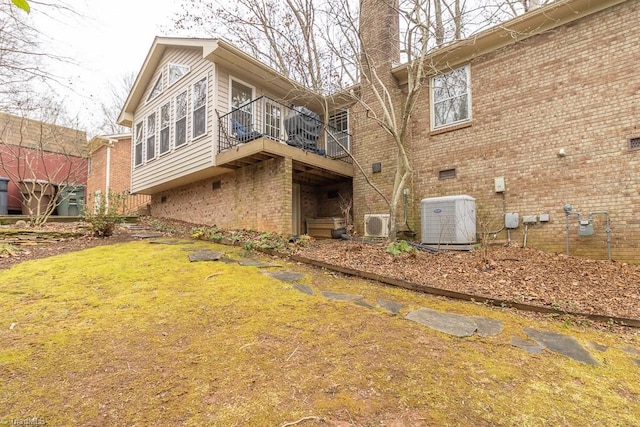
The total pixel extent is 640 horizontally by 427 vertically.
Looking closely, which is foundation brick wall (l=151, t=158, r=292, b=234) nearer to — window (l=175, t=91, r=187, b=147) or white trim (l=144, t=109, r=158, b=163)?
window (l=175, t=91, r=187, b=147)

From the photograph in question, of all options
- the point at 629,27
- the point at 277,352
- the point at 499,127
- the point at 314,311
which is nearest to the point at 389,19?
the point at 499,127

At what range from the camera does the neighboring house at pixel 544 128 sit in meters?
5.18

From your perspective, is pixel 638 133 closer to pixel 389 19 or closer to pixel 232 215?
pixel 389 19

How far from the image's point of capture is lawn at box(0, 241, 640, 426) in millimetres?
1497

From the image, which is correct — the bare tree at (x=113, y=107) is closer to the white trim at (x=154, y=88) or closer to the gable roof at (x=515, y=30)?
the white trim at (x=154, y=88)

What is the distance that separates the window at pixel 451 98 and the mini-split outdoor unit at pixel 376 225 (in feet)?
8.66

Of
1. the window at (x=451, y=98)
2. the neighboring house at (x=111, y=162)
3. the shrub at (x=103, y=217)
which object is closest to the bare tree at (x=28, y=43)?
the shrub at (x=103, y=217)

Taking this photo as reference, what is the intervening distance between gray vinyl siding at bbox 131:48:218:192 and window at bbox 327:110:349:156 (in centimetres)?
359

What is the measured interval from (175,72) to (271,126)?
11.7ft

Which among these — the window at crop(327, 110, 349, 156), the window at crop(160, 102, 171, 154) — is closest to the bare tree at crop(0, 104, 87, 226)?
the window at crop(160, 102, 171, 154)

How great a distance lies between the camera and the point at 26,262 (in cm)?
451

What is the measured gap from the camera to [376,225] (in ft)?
24.0

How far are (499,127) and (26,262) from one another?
893 cm

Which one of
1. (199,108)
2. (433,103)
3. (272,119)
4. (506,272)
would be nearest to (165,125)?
(199,108)
